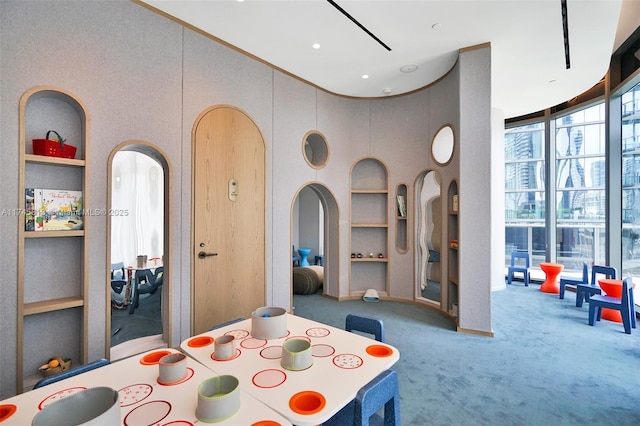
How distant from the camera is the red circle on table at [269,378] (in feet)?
4.20

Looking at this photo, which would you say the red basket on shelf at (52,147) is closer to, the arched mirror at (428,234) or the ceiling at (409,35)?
the ceiling at (409,35)

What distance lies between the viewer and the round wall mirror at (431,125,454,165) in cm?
455

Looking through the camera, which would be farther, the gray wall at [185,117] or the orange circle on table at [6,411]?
the gray wall at [185,117]

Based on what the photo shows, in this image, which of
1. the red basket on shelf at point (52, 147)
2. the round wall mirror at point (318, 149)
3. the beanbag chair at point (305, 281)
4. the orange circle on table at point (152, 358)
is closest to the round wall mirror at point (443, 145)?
the round wall mirror at point (318, 149)

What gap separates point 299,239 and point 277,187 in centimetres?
357

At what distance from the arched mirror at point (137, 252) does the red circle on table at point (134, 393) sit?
1.99m

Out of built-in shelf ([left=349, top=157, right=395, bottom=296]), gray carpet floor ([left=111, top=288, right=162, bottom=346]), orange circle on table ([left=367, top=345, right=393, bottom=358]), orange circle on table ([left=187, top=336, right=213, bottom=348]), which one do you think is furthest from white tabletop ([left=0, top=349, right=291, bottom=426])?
built-in shelf ([left=349, top=157, right=395, bottom=296])

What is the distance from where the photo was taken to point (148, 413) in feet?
3.57

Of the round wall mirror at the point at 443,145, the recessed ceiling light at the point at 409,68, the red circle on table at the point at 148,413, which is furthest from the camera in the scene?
the round wall mirror at the point at 443,145

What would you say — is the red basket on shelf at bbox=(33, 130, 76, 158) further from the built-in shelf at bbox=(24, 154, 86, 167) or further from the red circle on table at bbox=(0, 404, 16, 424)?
the red circle on table at bbox=(0, 404, 16, 424)

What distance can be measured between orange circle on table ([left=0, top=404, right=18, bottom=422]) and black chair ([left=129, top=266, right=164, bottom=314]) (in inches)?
131

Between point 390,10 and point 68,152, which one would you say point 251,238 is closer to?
point 68,152

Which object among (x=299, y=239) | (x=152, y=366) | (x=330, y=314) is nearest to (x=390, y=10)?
(x=152, y=366)

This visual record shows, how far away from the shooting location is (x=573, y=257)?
5941 mm
